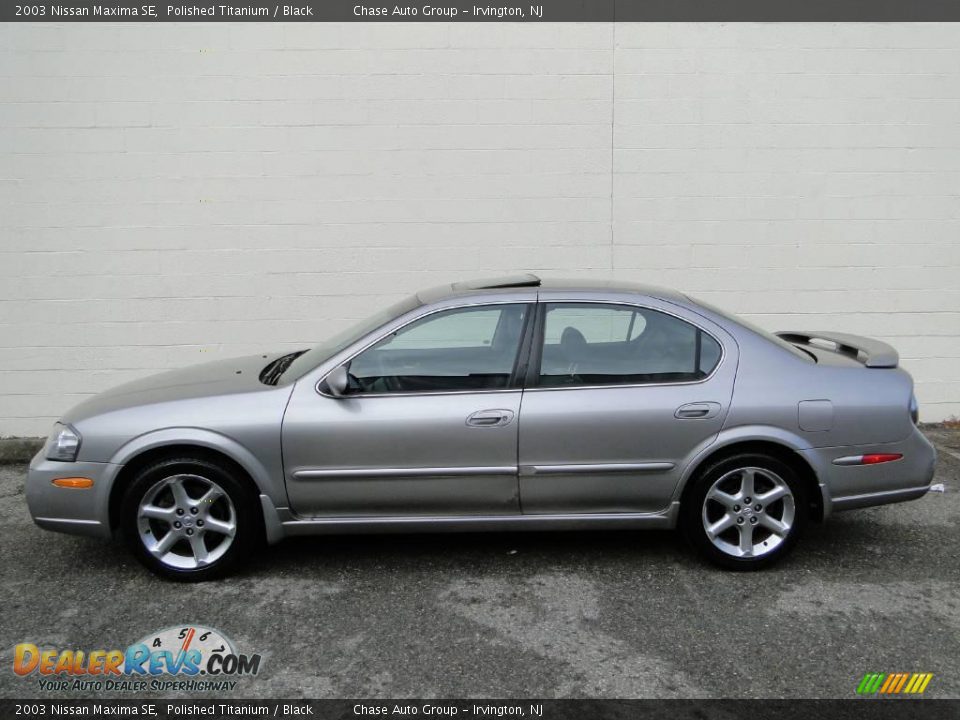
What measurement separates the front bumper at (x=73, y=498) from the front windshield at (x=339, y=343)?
99 cm

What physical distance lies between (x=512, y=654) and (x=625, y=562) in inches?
44.9

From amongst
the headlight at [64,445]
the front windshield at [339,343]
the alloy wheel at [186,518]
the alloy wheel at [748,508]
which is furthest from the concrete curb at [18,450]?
the alloy wheel at [748,508]

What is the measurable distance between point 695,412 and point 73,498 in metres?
3.07

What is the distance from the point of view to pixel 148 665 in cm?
356

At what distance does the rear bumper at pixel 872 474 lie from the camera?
429cm

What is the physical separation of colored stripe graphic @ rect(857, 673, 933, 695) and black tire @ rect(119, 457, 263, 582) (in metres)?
2.81

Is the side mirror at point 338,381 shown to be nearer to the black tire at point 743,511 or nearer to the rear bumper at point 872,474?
the black tire at point 743,511

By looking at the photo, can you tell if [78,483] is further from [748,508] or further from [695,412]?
[748,508]

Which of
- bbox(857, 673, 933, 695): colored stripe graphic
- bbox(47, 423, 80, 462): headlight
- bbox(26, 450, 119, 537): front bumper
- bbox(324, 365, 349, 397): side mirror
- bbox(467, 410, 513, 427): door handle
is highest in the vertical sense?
bbox(324, 365, 349, 397): side mirror

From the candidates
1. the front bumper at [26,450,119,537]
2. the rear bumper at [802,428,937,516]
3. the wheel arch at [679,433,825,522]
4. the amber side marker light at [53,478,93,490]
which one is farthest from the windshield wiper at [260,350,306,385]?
the rear bumper at [802,428,937,516]

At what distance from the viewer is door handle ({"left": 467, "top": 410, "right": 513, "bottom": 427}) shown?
4207mm

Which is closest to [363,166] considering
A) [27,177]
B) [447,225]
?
[447,225]

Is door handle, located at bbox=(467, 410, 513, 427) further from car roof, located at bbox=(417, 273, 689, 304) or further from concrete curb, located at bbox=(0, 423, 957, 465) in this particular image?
concrete curb, located at bbox=(0, 423, 957, 465)
